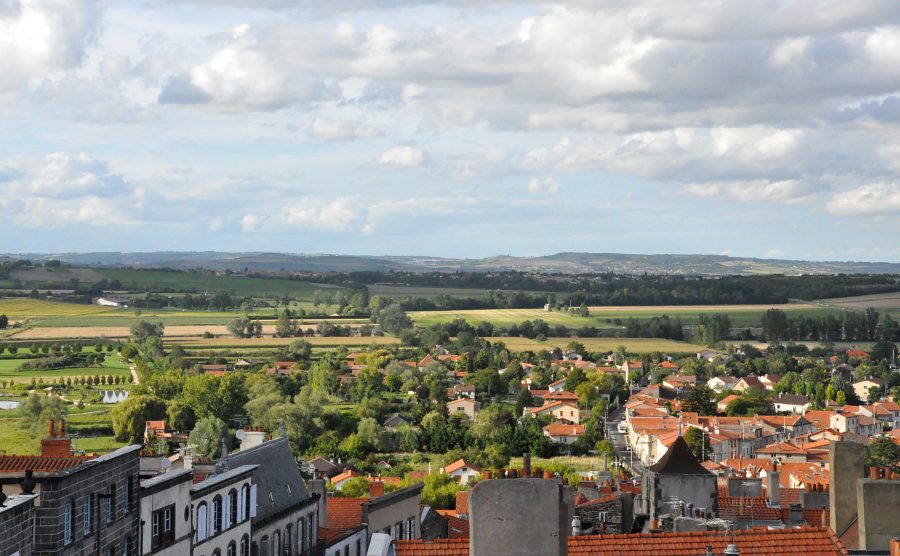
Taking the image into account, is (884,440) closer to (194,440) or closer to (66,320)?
(194,440)

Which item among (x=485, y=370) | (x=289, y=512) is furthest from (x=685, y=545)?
(x=485, y=370)

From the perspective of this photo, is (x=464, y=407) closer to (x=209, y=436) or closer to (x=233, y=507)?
(x=209, y=436)

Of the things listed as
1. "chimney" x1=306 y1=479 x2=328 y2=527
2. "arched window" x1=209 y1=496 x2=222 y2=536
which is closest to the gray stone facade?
"arched window" x1=209 y1=496 x2=222 y2=536

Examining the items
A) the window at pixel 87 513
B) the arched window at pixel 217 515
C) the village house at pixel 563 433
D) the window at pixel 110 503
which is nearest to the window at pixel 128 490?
the window at pixel 110 503

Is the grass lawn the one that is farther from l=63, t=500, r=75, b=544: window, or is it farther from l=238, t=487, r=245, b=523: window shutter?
l=63, t=500, r=75, b=544: window

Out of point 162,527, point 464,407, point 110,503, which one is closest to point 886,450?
point 464,407

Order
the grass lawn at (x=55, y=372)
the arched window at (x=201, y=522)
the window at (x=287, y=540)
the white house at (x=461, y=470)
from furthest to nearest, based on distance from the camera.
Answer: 1. the grass lawn at (x=55, y=372)
2. the white house at (x=461, y=470)
3. the window at (x=287, y=540)
4. the arched window at (x=201, y=522)

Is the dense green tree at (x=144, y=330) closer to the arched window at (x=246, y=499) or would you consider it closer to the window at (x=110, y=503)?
the arched window at (x=246, y=499)
